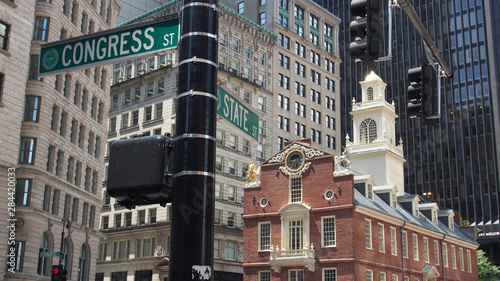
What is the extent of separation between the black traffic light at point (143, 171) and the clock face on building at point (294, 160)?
1913 inches

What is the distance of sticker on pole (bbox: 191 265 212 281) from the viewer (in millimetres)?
6023

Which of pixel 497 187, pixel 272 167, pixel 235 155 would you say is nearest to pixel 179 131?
pixel 272 167

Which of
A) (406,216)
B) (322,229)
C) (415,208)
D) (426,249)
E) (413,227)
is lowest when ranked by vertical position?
(426,249)

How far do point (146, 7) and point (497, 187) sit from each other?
6862cm

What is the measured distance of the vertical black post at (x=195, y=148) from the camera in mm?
6145

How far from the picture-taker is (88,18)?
189 feet

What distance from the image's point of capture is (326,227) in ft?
173

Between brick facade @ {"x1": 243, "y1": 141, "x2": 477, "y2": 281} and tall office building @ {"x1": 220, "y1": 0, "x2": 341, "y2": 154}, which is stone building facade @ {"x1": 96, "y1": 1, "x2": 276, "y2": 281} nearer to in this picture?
tall office building @ {"x1": 220, "y1": 0, "x2": 341, "y2": 154}

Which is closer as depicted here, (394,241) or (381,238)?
(381,238)

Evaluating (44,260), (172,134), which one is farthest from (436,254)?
(44,260)

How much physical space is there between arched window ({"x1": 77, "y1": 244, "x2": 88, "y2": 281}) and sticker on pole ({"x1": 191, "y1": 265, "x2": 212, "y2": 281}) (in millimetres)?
→ 53002

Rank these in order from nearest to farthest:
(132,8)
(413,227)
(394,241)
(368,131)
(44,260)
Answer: (44,260), (394,241), (413,227), (368,131), (132,8)

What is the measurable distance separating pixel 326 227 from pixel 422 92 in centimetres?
3774

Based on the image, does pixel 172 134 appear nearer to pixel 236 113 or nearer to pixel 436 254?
pixel 436 254
